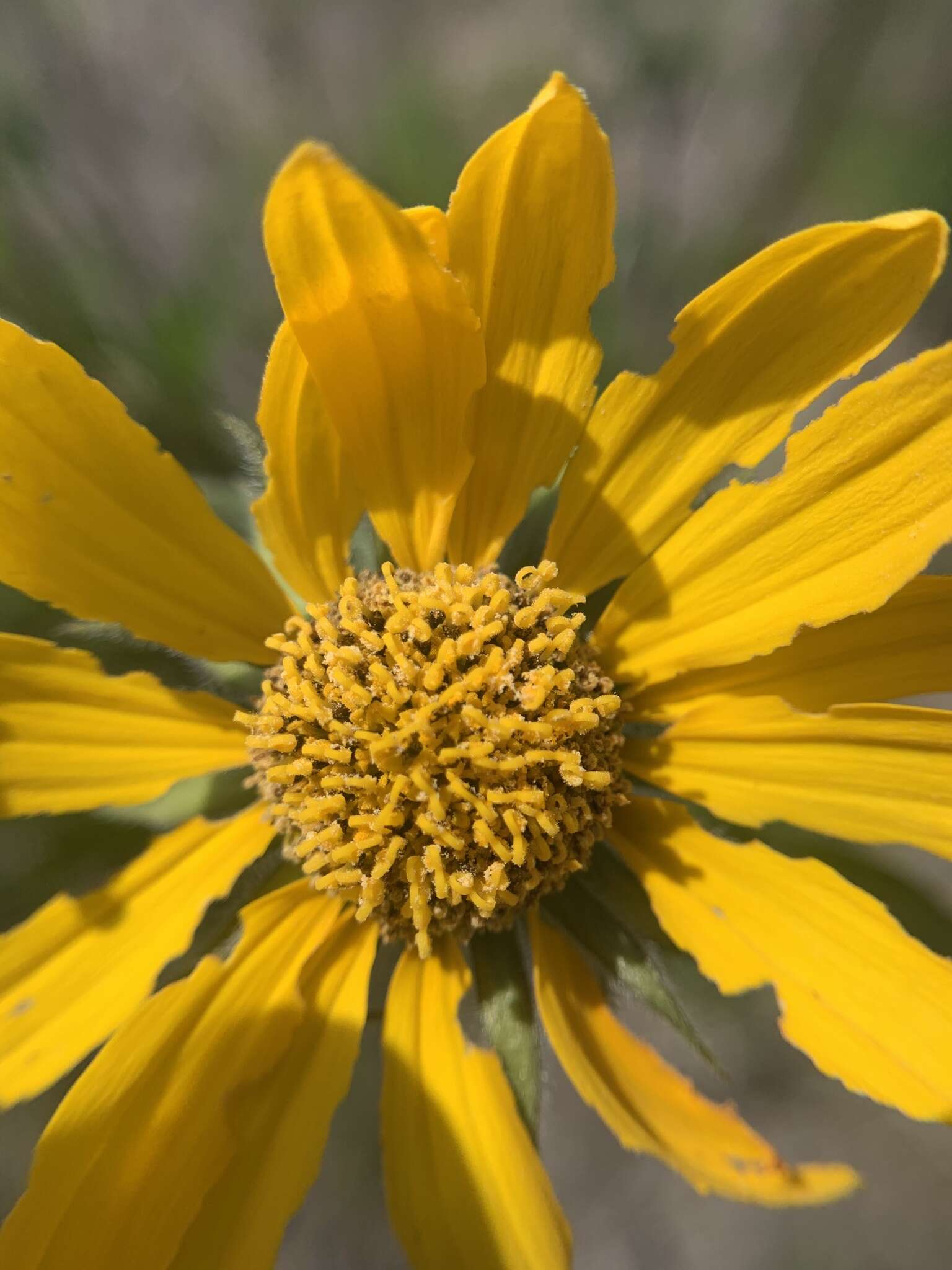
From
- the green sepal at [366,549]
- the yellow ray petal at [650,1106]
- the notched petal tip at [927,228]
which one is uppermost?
the green sepal at [366,549]

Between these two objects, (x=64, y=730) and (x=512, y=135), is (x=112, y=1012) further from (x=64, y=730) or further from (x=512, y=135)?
(x=512, y=135)

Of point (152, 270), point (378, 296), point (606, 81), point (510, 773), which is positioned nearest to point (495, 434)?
point (378, 296)

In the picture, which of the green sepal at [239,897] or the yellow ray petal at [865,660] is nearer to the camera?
the yellow ray petal at [865,660]

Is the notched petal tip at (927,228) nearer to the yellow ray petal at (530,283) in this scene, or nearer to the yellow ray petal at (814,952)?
the yellow ray petal at (530,283)

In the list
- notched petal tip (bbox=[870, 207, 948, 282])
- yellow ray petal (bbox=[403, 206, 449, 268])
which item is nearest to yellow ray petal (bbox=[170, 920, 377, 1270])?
yellow ray petal (bbox=[403, 206, 449, 268])

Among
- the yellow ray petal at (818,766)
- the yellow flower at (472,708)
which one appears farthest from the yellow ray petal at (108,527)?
the yellow ray petal at (818,766)

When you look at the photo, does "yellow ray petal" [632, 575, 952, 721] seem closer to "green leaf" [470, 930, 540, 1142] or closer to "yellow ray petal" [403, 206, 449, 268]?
"green leaf" [470, 930, 540, 1142]
